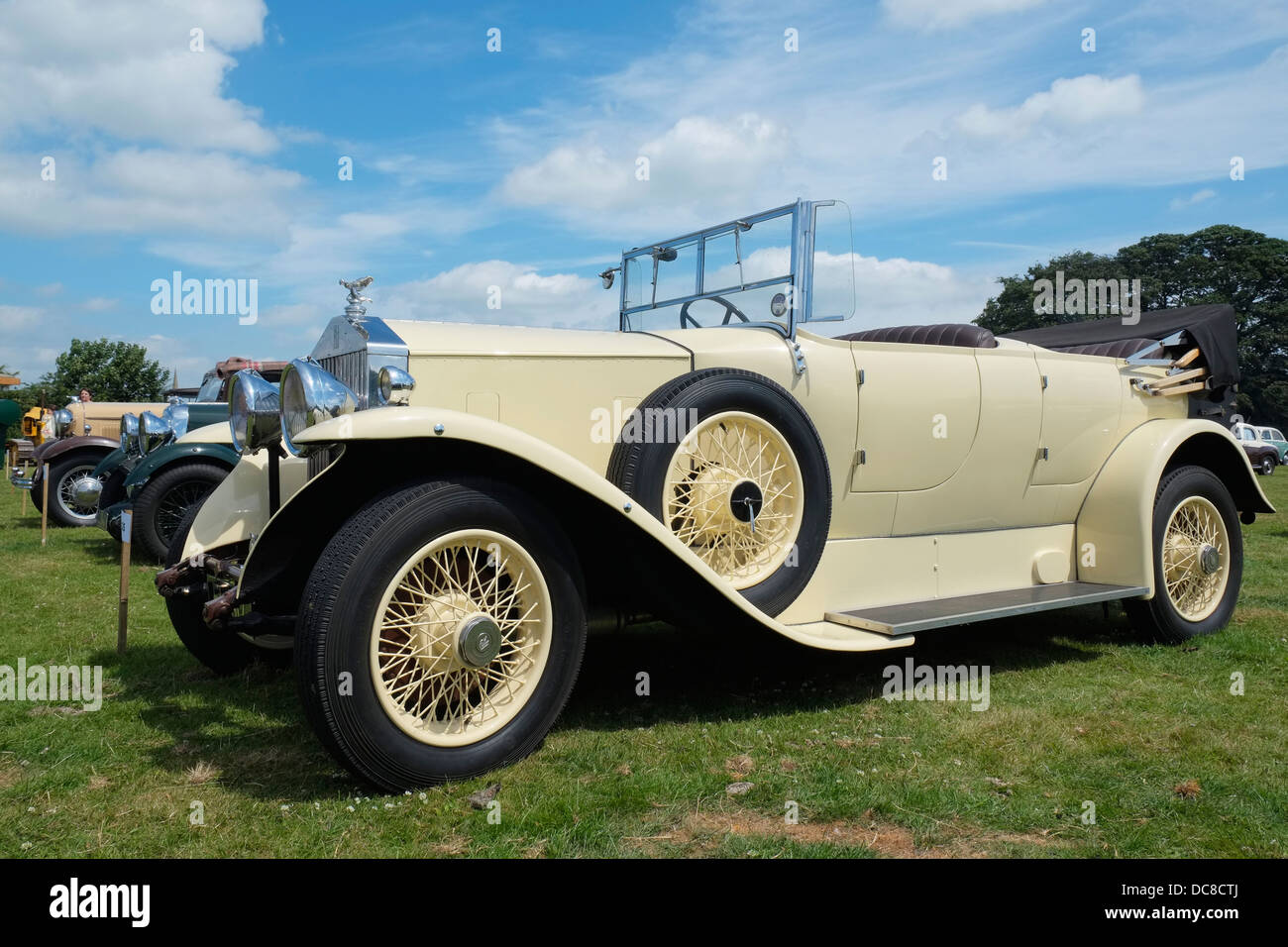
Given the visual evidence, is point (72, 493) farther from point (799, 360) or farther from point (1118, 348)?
point (1118, 348)

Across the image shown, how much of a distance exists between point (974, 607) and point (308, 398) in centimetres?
306

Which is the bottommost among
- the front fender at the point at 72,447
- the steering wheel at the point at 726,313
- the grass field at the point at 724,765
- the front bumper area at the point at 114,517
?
the grass field at the point at 724,765

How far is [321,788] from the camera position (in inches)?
118

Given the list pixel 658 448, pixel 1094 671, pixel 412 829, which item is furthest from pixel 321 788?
pixel 1094 671

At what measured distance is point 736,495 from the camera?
3.83 m

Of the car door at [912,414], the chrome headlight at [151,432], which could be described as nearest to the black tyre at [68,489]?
the chrome headlight at [151,432]

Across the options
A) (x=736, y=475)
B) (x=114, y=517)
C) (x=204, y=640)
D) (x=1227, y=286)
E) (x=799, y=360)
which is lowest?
(x=204, y=640)

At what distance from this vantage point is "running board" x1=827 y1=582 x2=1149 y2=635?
13.2 ft

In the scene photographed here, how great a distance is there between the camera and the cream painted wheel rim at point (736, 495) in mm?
3781

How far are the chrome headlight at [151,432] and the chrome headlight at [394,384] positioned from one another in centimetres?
637

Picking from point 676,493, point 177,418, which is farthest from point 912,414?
point 177,418

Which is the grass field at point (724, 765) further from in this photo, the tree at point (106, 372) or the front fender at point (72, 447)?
the tree at point (106, 372)
